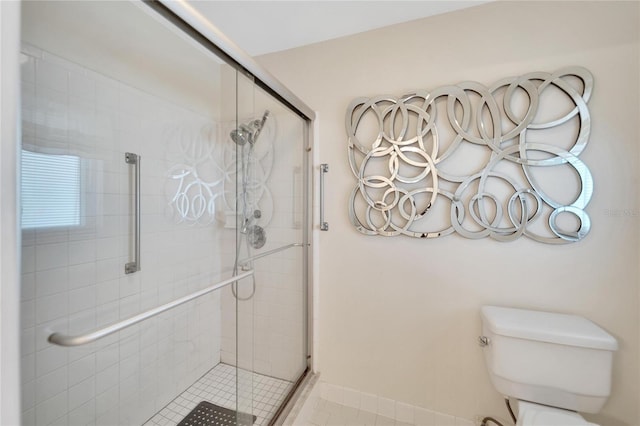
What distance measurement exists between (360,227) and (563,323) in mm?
1008

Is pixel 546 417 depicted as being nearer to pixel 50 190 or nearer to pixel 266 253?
pixel 266 253

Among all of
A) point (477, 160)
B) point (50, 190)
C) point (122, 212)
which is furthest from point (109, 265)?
point (477, 160)

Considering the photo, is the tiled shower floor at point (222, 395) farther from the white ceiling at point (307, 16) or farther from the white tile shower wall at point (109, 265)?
the white ceiling at point (307, 16)

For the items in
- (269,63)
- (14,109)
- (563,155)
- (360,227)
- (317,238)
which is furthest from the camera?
(269,63)

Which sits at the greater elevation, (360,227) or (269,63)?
(269,63)

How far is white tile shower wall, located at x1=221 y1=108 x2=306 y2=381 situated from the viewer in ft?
4.74

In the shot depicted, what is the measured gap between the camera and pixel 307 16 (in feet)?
5.02

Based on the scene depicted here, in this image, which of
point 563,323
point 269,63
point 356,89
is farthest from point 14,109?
point 563,323

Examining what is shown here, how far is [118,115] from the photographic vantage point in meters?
1.12

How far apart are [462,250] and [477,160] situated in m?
0.47

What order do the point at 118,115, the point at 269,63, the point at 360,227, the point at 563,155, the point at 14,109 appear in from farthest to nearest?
the point at 269,63
the point at 360,227
the point at 563,155
the point at 118,115
the point at 14,109

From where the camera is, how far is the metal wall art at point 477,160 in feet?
4.19

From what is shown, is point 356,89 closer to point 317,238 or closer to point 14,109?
point 317,238

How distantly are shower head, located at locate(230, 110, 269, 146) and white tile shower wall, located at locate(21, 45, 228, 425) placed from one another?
0.18m
